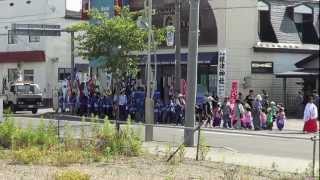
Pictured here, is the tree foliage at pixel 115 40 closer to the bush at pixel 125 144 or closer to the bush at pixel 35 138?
the bush at pixel 35 138

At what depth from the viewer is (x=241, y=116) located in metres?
28.1

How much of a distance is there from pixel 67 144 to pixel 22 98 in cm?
2527

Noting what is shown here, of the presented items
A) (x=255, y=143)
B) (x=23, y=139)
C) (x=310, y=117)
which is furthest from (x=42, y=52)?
(x=23, y=139)

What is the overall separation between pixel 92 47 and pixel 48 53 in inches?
861

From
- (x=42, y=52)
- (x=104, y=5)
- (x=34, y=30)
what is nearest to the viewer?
(x=104, y=5)

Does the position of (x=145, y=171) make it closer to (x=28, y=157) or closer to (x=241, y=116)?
(x=28, y=157)

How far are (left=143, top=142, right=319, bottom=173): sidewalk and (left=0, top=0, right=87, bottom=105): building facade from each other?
3477 centimetres

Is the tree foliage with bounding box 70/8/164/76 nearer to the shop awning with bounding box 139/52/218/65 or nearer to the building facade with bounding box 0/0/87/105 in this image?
the shop awning with bounding box 139/52/218/65

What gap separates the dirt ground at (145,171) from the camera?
11234 mm

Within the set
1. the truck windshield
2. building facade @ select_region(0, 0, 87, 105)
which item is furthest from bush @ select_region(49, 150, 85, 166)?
building facade @ select_region(0, 0, 87, 105)

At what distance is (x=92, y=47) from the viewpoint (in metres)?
30.9

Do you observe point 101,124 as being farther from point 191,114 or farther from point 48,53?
point 48,53

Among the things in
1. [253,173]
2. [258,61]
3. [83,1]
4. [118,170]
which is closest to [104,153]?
[118,170]

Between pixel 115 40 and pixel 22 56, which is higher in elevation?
pixel 22 56
